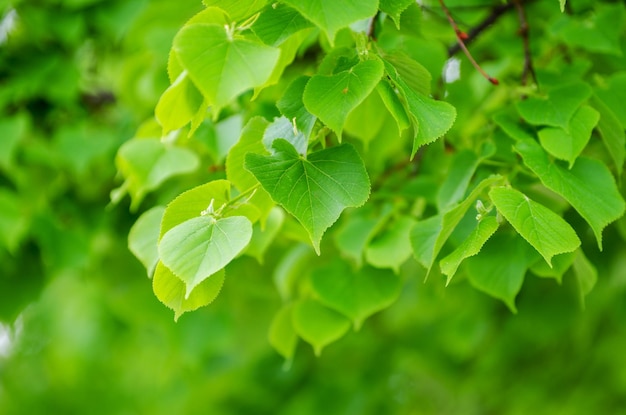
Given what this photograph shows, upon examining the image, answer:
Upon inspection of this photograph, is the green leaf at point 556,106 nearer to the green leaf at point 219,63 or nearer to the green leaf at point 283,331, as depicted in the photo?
the green leaf at point 219,63

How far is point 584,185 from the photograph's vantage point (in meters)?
1.26

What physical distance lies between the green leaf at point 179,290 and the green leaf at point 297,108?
0.25 m

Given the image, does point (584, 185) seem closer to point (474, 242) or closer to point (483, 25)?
point (474, 242)

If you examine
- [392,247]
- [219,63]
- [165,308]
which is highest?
[219,63]

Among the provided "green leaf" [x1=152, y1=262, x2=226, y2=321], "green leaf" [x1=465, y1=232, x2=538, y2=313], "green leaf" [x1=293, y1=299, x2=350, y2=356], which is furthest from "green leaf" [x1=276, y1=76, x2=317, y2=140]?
"green leaf" [x1=293, y1=299, x2=350, y2=356]

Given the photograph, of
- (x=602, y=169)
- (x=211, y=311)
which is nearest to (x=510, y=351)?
(x=211, y=311)

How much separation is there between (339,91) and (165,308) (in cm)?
183

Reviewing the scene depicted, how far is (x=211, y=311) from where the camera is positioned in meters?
2.76

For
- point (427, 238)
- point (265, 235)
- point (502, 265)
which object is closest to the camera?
point (427, 238)

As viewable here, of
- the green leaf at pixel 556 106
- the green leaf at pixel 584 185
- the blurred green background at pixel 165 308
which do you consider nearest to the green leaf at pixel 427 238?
the green leaf at pixel 584 185

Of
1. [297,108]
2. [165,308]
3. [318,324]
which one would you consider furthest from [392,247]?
[165,308]

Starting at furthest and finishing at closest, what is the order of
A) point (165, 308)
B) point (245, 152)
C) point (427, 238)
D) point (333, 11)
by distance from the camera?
point (165, 308), point (427, 238), point (245, 152), point (333, 11)

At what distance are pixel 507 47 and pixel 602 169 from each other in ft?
2.87

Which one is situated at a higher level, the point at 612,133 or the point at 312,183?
the point at 312,183
